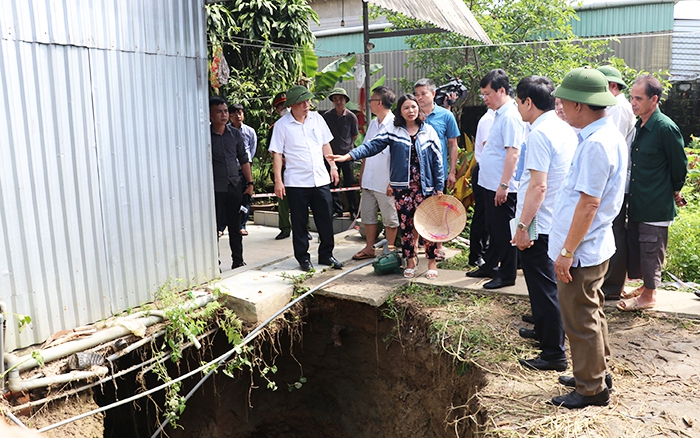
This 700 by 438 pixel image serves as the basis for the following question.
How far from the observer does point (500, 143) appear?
5070 millimetres

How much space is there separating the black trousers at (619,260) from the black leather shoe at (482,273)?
1.04 meters

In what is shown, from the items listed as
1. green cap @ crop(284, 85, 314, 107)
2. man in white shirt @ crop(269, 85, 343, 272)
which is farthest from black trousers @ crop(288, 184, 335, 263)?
green cap @ crop(284, 85, 314, 107)

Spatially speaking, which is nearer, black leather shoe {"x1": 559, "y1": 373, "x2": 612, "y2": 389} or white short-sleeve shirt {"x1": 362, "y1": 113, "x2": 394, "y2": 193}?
black leather shoe {"x1": 559, "y1": 373, "x2": 612, "y2": 389}

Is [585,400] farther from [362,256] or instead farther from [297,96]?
[297,96]

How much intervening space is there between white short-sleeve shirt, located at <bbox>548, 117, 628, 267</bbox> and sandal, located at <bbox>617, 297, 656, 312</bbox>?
5.77 ft

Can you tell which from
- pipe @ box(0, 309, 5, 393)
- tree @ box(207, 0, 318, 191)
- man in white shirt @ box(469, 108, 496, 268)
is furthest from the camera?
tree @ box(207, 0, 318, 191)

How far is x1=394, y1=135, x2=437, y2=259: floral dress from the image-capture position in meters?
5.52

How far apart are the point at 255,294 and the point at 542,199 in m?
2.70

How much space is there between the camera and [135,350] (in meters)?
4.44

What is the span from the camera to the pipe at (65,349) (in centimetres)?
362

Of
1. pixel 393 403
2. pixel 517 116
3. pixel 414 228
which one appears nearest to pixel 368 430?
pixel 393 403

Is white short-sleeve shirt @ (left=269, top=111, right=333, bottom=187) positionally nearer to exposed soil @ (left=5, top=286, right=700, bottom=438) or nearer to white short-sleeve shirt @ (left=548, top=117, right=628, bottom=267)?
exposed soil @ (left=5, top=286, right=700, bottom=438)

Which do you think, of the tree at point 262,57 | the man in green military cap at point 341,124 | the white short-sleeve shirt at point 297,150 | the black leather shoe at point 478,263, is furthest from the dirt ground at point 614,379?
the tree at point 262,57

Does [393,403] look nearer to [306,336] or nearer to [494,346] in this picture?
[306,336]
